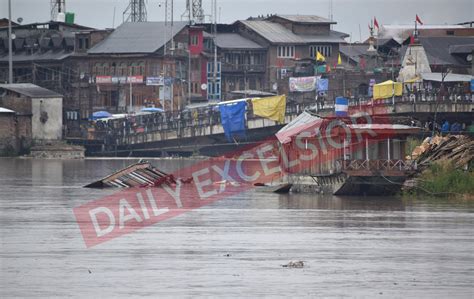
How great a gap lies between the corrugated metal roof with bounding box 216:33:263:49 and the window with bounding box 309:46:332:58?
19.5ft

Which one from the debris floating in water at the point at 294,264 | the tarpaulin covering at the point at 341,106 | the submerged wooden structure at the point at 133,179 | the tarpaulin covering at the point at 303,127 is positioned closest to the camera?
the debris floating in water at the point at 294,264

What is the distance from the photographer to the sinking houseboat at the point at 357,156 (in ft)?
184

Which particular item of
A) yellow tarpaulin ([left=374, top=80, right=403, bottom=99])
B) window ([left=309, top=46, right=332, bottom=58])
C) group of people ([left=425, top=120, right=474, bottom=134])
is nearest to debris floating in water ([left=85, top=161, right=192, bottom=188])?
group of people ([left=425, top=120, right=474, bottom=134])

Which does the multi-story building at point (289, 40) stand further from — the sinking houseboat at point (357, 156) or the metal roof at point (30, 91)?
the sinking houseboat at point (357, 156)

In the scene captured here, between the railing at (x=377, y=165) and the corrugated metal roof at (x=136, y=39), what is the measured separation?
69.0 m

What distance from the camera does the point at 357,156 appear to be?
5700 cm

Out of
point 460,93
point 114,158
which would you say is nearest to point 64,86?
point 114,158

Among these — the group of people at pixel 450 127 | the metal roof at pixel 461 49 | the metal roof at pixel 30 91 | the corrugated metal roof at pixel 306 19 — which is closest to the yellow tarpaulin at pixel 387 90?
the group of people at pixel 450 127

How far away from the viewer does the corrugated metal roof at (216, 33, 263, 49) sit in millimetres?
137250

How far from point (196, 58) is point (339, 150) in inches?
2869

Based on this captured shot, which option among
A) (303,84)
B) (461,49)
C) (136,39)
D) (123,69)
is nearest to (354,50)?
(303,84)

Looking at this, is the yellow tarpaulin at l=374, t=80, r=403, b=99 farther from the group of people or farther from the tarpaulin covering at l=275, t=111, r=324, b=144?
the tarpaulin covering at l=275, t=111, r=324, b=144

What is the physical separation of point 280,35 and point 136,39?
18.9 m

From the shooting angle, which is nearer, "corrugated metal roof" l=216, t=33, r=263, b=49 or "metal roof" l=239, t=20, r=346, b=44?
"corrugated metal roof" l=216, t=33, r=263, b=49
